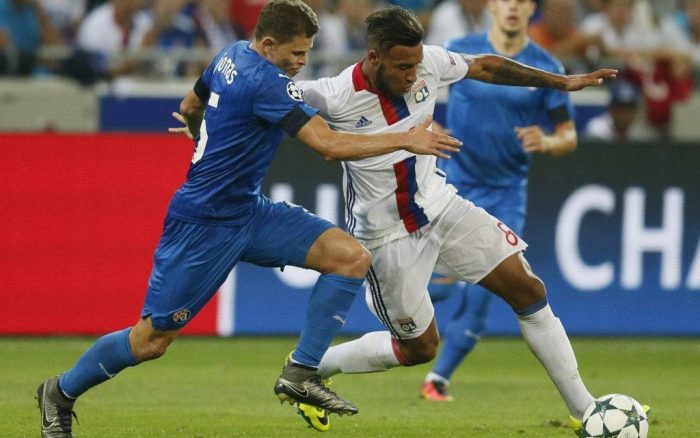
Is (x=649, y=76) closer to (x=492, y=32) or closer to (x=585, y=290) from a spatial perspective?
(x=585, y=290)

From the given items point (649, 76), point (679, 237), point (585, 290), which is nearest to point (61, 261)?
point (585, 290)

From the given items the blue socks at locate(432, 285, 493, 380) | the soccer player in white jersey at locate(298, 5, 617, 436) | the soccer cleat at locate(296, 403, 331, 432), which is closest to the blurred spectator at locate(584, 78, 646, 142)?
the blue socks at locate(432, 285, 493, 380)

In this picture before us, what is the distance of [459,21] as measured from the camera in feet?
47.1

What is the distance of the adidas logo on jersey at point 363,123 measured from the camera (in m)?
7.10

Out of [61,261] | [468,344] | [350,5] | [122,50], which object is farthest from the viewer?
[350,5]

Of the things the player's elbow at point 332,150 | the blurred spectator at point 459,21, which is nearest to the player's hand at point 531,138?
the player's elbow at point 332,150

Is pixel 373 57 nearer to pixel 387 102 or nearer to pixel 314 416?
pixel 387 102

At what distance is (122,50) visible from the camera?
14.0 meters

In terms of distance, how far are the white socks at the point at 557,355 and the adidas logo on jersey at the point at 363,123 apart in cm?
131

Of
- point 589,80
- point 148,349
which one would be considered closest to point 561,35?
point 589,80

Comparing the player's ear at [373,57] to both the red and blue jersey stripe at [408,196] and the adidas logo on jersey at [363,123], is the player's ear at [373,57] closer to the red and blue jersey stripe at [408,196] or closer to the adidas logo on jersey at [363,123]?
the adidas logo on jersey at [363,123]

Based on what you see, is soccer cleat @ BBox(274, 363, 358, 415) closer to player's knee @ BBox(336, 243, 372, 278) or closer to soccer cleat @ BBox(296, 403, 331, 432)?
soccer cleat @ BBox(296, 403, 331, 432)

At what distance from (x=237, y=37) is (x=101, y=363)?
321 inches

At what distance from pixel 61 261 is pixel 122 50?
3429 mm
